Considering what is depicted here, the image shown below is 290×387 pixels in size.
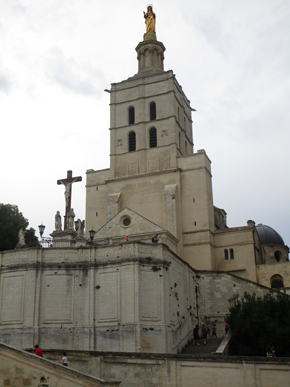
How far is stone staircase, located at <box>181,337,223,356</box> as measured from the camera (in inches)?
1151

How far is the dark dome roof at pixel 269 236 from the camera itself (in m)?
62.2

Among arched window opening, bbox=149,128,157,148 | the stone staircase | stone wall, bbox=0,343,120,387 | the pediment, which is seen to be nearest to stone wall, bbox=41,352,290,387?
stone wall, bbox=0,343,120,387

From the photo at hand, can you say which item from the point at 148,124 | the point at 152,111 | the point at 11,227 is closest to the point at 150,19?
the point at 152,111

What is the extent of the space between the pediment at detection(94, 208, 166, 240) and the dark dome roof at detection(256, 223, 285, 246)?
83.9ft

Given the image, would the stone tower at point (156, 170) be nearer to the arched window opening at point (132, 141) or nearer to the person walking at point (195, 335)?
the arched window opening at point (132, 141)

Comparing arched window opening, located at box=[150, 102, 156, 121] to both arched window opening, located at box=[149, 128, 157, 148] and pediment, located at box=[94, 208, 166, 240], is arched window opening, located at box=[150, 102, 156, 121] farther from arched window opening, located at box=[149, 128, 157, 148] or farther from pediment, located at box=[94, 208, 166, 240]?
pediment, located at box=[94, 208, 166, 240]

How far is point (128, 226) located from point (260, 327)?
16.5 m

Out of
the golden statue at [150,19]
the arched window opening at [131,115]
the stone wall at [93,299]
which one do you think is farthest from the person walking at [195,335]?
the golden statue at [150,19]

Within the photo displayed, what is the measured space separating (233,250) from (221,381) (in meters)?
27.0

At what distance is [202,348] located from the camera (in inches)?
1188

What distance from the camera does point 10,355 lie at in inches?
785

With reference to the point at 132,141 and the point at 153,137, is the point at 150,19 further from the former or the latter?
the point at 132,141

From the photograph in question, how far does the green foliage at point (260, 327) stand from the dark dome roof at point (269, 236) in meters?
33.4

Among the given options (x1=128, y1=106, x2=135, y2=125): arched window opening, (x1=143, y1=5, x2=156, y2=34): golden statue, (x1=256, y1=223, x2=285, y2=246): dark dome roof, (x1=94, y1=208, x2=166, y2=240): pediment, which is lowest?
(x1=94, y1=208, x2=166, y2=240): pediment
